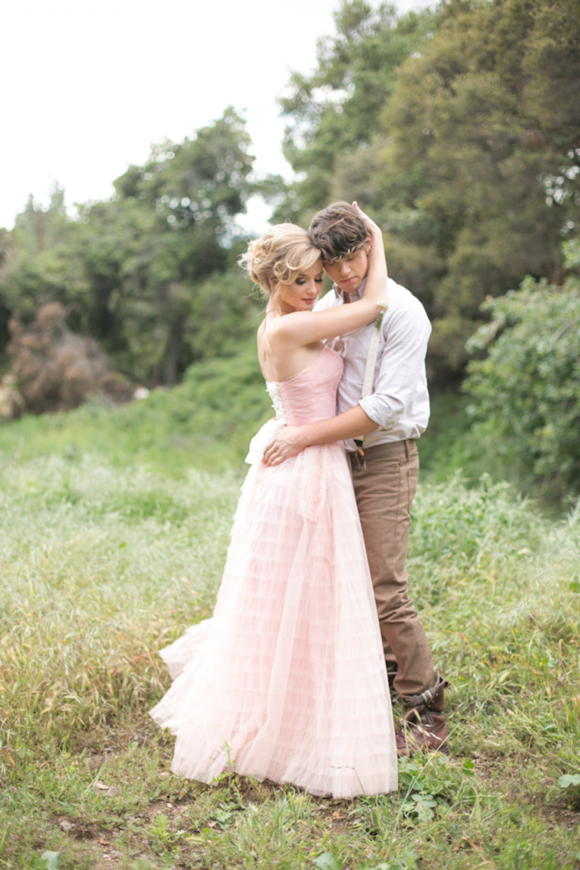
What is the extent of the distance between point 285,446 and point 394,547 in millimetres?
627

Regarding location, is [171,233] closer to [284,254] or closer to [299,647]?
[284,254]

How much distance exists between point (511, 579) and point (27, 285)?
19.6 meters

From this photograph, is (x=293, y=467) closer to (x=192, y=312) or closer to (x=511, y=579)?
A: (x=511, y=579)

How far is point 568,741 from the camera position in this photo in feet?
8.66

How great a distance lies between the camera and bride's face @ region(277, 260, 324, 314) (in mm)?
2681

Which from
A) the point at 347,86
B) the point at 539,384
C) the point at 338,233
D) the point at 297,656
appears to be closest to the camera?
the point at 338,233

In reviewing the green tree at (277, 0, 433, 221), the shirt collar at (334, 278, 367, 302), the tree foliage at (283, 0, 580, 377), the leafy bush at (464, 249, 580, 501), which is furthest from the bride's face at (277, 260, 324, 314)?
the green tree at (277, 0, 433, 221)

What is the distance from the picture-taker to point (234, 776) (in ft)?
8.88

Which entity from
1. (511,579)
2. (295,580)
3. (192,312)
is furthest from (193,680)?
(192,312)

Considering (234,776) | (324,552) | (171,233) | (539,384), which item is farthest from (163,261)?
(234,776)

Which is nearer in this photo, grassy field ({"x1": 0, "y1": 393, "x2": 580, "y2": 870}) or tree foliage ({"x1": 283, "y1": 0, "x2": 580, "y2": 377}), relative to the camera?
grassy field ({"x1": 0, "y1": 393, "x2": 580, "y2": 870})

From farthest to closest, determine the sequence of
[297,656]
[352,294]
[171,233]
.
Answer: [171,233] < [352,294] < [297,656]

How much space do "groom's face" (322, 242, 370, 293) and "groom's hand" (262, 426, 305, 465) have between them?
642 millimetres

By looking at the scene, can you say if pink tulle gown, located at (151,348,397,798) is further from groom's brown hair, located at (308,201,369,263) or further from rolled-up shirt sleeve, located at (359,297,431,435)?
groom's brown hair, located at (308,201,369,263)
